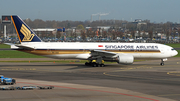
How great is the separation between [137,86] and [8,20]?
490 ft

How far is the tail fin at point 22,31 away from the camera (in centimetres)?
3916

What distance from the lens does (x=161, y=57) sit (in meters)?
41.8

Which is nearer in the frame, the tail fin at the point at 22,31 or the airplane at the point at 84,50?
the airplane at the point at 84,50

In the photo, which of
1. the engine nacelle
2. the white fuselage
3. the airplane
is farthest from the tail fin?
the engine nacelle

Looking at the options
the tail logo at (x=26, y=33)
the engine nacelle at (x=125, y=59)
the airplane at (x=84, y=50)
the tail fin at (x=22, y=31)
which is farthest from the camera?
the tail logo at (x=26, y=33)

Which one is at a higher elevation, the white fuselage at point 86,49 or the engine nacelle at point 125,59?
the white fuselage at point 86,49

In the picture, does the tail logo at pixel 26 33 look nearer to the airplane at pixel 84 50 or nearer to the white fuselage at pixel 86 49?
the airplane at pixel 84 50

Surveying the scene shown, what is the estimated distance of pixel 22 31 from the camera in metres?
39.4

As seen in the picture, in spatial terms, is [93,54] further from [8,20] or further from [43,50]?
[8,20]

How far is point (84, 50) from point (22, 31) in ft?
33.9

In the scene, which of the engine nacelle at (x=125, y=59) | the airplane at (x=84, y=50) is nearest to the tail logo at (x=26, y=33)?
the airplane at (x=84, y=50)

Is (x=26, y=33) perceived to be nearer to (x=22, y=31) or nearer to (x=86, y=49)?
(x=22, y=31)

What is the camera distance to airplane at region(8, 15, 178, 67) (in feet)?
125

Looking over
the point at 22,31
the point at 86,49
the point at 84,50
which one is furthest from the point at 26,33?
the point at 86,49
